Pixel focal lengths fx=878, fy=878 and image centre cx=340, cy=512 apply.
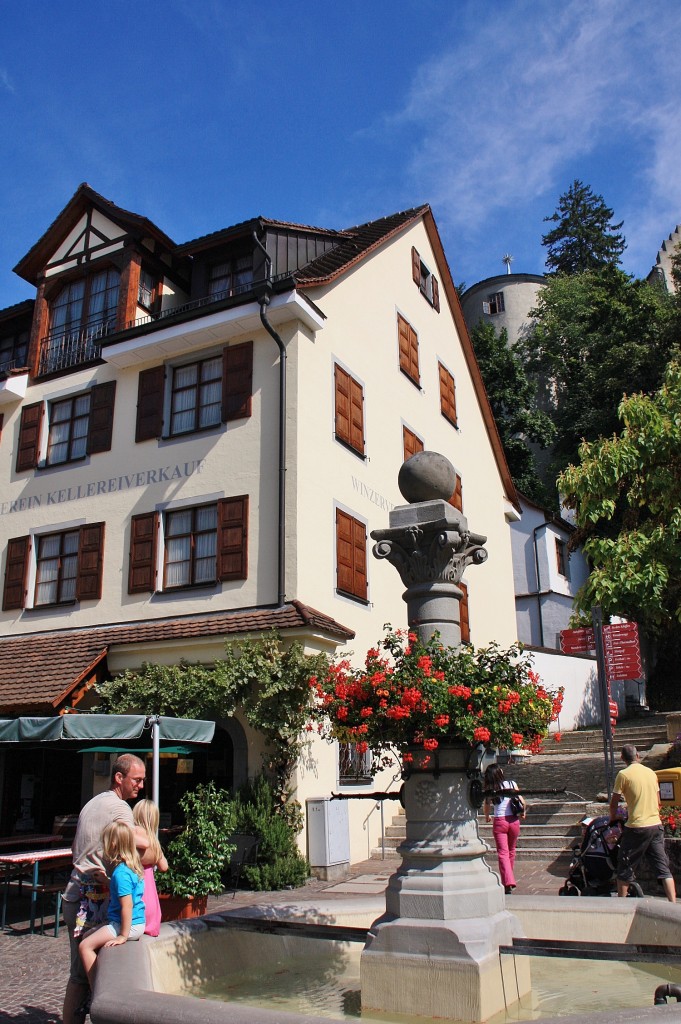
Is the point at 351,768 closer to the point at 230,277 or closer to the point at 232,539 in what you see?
the point at 232,539

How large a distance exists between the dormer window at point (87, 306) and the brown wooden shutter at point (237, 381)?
3.84 m

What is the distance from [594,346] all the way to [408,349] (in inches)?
895

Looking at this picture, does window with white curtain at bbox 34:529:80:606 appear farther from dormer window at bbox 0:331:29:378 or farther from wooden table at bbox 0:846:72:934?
wooden table at bbox 0:846:72:934

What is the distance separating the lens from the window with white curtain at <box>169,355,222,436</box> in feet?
56.4

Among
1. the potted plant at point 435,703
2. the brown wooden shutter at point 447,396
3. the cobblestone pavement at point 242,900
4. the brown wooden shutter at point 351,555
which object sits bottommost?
the cobblestone pavement at point 242,900

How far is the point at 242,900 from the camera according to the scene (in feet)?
39.0

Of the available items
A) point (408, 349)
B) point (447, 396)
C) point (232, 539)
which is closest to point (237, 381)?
point (232, 539)

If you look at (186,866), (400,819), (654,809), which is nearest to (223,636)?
(400,819)

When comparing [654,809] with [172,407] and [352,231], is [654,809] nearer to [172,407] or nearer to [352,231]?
[172,407]

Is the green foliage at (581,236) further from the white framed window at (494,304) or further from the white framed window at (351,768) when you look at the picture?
the white framed window at (351,768)

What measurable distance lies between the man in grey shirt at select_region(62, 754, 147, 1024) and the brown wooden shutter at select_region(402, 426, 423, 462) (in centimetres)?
1499

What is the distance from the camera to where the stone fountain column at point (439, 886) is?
5.45 m

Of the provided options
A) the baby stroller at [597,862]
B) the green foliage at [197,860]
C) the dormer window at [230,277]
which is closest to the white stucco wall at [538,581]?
the dormer window at [230,277]

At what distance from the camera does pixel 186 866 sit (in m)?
8.52
